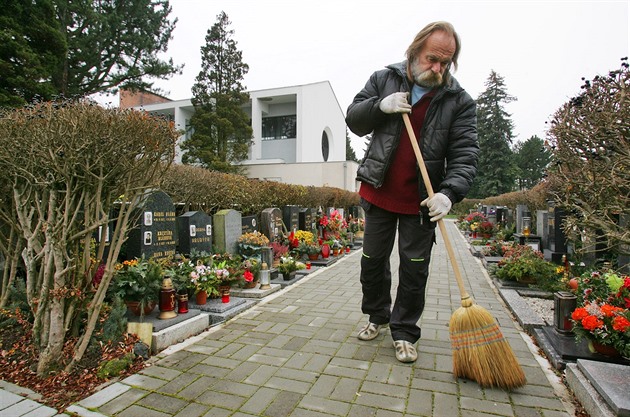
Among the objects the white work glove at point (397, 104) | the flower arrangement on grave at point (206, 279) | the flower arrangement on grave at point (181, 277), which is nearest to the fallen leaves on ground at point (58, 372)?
the flower arrangement on grave at point (181, 277)

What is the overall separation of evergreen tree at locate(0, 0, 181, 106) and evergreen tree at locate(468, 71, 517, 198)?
3663 centimetres

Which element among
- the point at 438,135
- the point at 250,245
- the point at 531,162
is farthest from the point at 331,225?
the point at 531,162

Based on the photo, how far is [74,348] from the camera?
274cm

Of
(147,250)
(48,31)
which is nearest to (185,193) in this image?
(147,250)

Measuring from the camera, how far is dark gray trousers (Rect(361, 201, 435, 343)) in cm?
283

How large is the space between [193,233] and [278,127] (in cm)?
2551

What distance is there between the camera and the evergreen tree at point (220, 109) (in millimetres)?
23109

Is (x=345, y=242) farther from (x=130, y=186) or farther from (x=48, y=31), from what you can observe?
(x=48, y=31)

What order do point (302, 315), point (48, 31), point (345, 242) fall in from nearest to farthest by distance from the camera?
point (302, 315) → point (345, 242) → point (48, 31)

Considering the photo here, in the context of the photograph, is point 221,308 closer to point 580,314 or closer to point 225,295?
point 225,295

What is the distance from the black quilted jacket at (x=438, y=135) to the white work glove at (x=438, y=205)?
0.16 metres

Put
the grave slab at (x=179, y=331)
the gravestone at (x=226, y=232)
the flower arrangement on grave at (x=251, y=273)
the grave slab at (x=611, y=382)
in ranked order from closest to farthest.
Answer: the grave slab at (x=611, y=382), the grave slab at (x=179, y=331), the flower arrangement on grave at (x=251, y=273), the gravestone at (x=226, y=232)

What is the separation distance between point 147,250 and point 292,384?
3013mm

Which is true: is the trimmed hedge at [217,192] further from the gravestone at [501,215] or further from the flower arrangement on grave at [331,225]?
the gravestone at [501,215]
